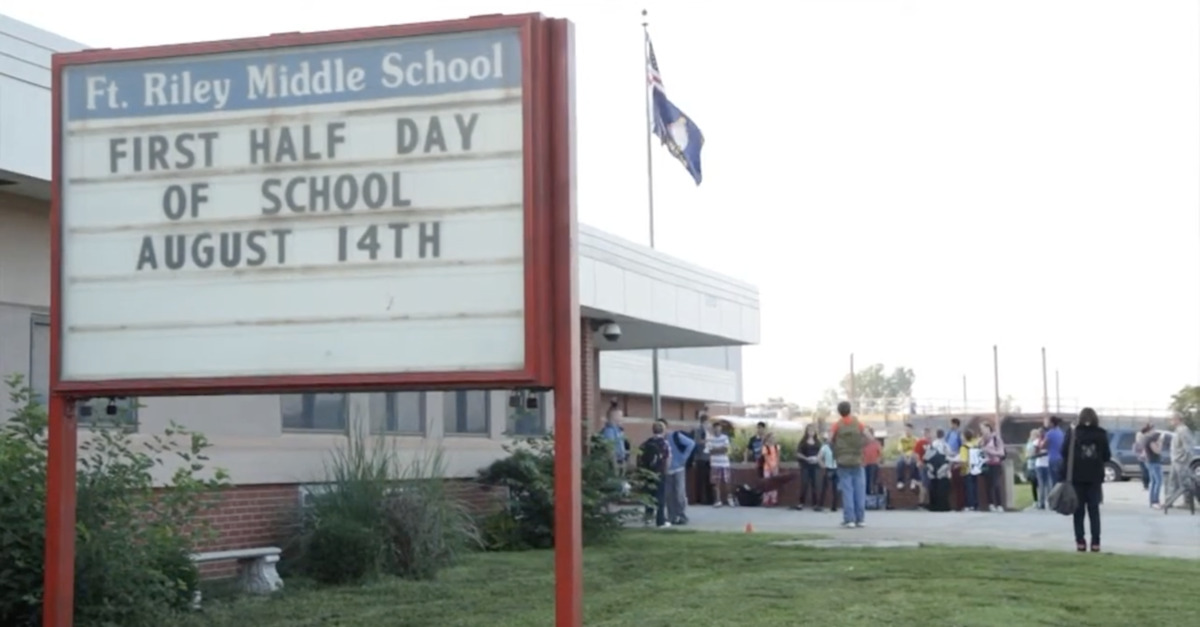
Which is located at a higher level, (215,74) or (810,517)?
(215,74)

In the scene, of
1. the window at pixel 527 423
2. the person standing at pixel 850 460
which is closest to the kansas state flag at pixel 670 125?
the window at pixel 527 423

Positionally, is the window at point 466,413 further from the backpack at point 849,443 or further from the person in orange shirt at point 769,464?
the person in orange shirt at point 769,464

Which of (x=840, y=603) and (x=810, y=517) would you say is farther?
(x=810, y=517)

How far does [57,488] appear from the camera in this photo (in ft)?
A: 27.5

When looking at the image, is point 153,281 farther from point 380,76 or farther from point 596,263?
point 596,263

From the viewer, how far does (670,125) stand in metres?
32.1

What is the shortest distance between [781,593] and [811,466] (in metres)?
15.7

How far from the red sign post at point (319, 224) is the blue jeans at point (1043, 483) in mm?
21554

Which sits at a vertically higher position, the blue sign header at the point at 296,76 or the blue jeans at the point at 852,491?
the blue sign header at the point at 296,76

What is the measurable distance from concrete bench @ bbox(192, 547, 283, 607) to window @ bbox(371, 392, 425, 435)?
355 cm

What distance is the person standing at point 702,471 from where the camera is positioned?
98.3ft

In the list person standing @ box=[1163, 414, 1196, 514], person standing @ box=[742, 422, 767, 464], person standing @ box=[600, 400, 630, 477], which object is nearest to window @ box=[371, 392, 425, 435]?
person standing @ box=[600, 400, 630, 477]

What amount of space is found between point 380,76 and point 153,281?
1640 mm

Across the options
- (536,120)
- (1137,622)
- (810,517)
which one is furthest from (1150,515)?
(536,120)
